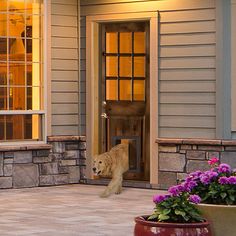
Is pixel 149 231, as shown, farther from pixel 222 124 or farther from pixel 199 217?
pixel 222 124

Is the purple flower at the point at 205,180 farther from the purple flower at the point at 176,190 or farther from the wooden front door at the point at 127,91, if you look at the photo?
the wooden front door at the point at 127,91

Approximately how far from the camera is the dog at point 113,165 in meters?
11.9

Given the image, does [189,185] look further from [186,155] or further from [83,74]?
[83,74]

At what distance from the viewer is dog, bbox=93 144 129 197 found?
469 inches

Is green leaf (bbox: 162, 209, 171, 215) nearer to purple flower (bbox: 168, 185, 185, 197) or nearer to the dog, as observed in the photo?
purple flower (bbox: 168, 185, 185, 197)

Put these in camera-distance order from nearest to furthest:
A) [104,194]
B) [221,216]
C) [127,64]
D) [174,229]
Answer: [174,229] → [221,216] → [104,194] → [127,64]

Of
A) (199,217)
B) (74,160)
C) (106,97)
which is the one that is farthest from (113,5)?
(199,217)

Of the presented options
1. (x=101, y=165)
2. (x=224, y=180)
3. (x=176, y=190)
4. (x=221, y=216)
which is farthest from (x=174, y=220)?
(x=101, y=165)

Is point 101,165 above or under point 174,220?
under

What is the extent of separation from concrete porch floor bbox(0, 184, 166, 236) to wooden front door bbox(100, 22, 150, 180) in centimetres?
69

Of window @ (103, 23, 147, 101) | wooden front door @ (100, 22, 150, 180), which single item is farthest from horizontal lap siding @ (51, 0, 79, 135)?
window @ (103, 23, 147, 101)

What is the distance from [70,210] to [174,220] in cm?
436

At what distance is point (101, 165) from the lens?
1192cm

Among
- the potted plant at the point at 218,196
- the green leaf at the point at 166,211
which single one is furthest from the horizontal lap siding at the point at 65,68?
the green leaf at the point at 166,211
